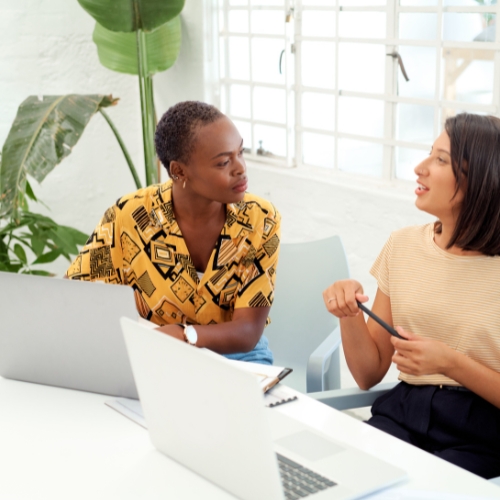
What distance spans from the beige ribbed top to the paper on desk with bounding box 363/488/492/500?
0.55 metres

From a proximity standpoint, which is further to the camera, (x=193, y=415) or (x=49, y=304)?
(x=49, y=304)

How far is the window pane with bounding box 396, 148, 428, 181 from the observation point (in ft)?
9.96

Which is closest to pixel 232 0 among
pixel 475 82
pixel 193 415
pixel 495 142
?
pixel 475 82

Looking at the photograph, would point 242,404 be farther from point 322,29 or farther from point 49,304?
point 322,29

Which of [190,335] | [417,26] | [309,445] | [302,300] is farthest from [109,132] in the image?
[309,445]

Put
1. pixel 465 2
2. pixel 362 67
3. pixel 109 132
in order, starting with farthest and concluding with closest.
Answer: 1. pixel 109 132
2. pixel 362 67
3. pixel 465 2

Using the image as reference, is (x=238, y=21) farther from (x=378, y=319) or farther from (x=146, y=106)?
(x=378, y=319)

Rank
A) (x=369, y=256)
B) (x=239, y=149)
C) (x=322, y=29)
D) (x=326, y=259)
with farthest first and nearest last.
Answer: (x=322, y=29)
(x=369, y=256)
(x=326, y=259)
(x=239, y=149)

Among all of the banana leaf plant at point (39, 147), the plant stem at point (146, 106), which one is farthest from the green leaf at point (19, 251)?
the plant stem at point (146, 106)

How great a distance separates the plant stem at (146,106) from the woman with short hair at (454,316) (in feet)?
5.41

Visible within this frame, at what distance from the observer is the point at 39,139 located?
2.79 metres

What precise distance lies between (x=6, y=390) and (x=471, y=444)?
3.36 ft

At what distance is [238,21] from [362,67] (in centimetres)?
80

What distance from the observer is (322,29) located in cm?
325
